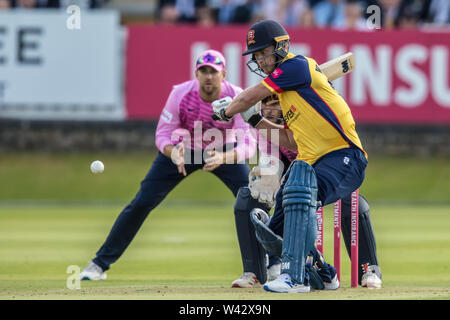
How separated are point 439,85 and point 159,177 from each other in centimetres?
1098

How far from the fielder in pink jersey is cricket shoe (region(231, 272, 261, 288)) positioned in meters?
1.19

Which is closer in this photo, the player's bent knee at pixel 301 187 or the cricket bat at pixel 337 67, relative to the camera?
the player's bent knee at pixel 301 187

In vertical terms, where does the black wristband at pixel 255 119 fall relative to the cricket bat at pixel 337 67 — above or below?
below

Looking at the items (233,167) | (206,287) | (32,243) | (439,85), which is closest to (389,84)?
(439,85)

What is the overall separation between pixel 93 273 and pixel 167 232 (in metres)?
4.29

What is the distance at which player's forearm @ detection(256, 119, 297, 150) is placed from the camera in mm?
7082

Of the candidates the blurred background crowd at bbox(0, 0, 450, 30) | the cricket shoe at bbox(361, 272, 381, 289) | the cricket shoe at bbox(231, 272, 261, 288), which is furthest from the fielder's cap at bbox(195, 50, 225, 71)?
the blurred background crowd at bbox(0, 0, 450, 30)

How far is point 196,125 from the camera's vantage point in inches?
345

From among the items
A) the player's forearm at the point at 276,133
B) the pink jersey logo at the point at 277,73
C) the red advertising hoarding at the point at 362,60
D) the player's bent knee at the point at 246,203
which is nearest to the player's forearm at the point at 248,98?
the pink jersey logo at the point at 277,73

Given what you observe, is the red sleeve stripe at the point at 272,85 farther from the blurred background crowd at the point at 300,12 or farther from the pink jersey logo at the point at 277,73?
the blurred background crowd at the point at 300,12

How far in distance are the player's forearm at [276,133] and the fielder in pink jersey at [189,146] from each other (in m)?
1.05

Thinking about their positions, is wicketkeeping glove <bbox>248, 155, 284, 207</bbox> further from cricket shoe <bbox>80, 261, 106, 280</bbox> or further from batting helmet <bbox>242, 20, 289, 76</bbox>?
cricket shoe <bbox>80, 261, 106, 280</bbox>

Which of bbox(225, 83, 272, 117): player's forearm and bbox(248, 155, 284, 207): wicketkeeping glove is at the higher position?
bbox(225, 83, 272, 117): player's forearm

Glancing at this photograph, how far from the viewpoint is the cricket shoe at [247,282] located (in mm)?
7344
